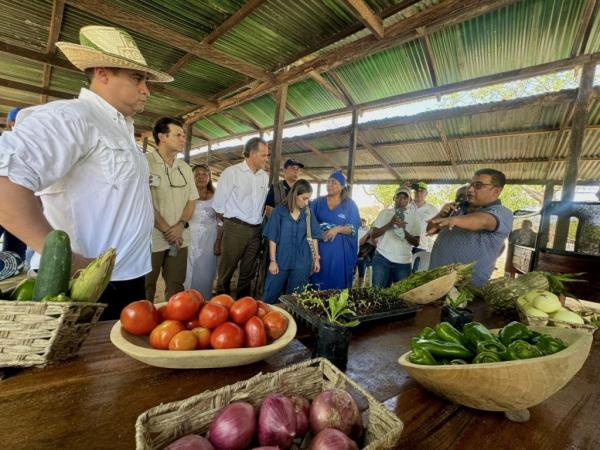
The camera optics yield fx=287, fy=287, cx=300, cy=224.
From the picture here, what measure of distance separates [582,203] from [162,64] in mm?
5916

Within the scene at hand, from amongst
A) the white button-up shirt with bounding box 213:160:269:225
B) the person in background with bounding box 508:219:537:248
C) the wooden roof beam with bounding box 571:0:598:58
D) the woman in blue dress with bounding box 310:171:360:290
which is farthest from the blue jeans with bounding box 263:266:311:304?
the person in background with bounding box 508:219:537:248

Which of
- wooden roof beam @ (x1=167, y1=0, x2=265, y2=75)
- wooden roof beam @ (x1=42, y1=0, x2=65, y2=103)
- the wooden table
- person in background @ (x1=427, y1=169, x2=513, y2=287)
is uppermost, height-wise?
wooden roof beam @ (x1=167, y1=0, x2=265, y2=75)

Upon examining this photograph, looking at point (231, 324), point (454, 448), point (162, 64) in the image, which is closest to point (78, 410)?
point (231, 324)

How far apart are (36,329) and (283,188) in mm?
3529

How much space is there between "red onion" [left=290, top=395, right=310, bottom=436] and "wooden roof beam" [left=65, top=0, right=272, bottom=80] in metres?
3.92

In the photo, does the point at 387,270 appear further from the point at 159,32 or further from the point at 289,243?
the point at 159,32

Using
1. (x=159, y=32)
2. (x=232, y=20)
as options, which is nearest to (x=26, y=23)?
(x=159, y=32)

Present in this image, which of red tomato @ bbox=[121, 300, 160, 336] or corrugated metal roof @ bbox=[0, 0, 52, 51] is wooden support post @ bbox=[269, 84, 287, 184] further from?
red tomato @ bbox=[121, 300, 160, 336]

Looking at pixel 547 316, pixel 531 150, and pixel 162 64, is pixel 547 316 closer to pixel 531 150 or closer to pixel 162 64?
pixel 531 150

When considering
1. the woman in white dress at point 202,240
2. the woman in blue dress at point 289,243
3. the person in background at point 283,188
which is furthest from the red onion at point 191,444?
the person in background at point 283,188

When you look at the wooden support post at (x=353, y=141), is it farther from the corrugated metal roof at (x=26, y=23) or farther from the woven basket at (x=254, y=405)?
the woven basket at (x=254, y=405)

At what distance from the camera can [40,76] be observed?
555 centimetres

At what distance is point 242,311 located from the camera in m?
1.13

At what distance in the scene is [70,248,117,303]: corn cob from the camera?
96cm
